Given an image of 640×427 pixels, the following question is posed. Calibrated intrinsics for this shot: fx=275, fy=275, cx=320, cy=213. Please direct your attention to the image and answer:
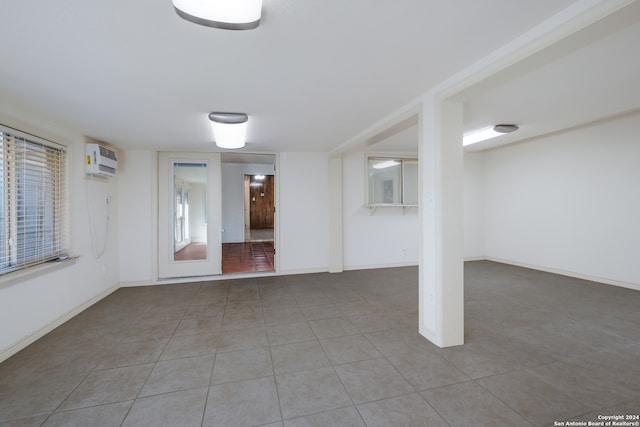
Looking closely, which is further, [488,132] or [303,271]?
[303,271]

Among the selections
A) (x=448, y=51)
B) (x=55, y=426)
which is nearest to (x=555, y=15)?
(x=448, y=51)

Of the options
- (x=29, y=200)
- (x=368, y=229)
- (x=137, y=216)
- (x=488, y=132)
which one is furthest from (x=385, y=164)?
(x=29, y=200)

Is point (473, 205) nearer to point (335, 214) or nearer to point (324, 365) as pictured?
point (335, 214)

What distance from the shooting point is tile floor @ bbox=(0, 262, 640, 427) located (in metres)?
1.67

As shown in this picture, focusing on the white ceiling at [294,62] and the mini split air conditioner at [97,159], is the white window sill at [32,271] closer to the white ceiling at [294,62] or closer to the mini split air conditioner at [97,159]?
the mini split air conditioner at [97,159]

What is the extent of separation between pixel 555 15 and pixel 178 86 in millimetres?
2570

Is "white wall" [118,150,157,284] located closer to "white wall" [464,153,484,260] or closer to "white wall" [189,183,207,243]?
"white wall" [189,183,207,243]

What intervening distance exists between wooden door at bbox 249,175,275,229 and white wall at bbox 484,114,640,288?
10049 millimetres

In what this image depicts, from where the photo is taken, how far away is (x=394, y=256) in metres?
5.70

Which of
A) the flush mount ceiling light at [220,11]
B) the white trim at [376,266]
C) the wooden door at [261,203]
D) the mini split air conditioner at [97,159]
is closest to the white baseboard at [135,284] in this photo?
the mini split air conditioner at [97,159]

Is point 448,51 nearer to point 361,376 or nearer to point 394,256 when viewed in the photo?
point 361,376

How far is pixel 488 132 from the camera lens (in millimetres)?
4203

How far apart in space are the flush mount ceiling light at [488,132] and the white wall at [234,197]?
6.28 meters

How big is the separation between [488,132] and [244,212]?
7.93 meters
